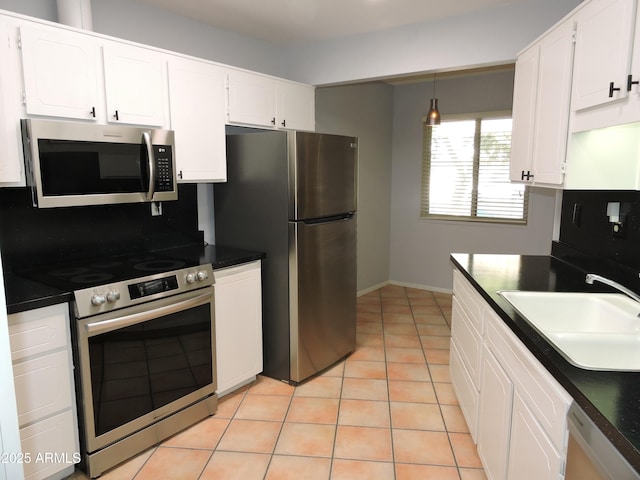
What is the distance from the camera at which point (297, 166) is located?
9.48 ft

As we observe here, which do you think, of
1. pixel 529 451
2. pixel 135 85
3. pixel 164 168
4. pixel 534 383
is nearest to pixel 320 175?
pixel 164 168

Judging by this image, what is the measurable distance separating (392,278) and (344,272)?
2.63 metres

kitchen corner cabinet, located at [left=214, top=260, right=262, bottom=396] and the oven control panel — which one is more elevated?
the oven control panel

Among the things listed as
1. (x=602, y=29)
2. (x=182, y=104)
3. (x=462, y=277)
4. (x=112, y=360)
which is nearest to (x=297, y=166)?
(x=182, y=104)

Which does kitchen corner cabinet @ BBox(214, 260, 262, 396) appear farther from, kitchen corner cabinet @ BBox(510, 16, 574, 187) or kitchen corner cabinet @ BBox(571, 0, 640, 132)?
kitchen corner cabinet @ BBox(571, 0, 640, 132)

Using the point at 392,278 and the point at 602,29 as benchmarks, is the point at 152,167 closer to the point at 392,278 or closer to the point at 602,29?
the point at 602,29

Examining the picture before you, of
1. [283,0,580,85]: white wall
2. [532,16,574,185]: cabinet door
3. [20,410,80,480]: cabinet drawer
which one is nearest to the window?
[283,0,580,85]: white wall

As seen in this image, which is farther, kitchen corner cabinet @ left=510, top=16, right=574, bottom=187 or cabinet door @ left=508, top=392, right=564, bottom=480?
kitchen corner cabinet @ left=510, top=16, right=574, bottom=187

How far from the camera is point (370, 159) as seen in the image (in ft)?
17.3

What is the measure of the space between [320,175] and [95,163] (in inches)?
55.8

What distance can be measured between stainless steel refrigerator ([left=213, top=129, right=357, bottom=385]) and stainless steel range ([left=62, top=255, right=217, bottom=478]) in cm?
57

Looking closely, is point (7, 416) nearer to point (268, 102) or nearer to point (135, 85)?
point (135, 85)

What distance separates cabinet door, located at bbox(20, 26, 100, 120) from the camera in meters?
2.07

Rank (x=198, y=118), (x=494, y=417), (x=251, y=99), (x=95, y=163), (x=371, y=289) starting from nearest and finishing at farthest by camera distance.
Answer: (x=494, y=417), (x=95, y=163), (x=198, y=118), (x=251, y=99), (x=371, y=289)
